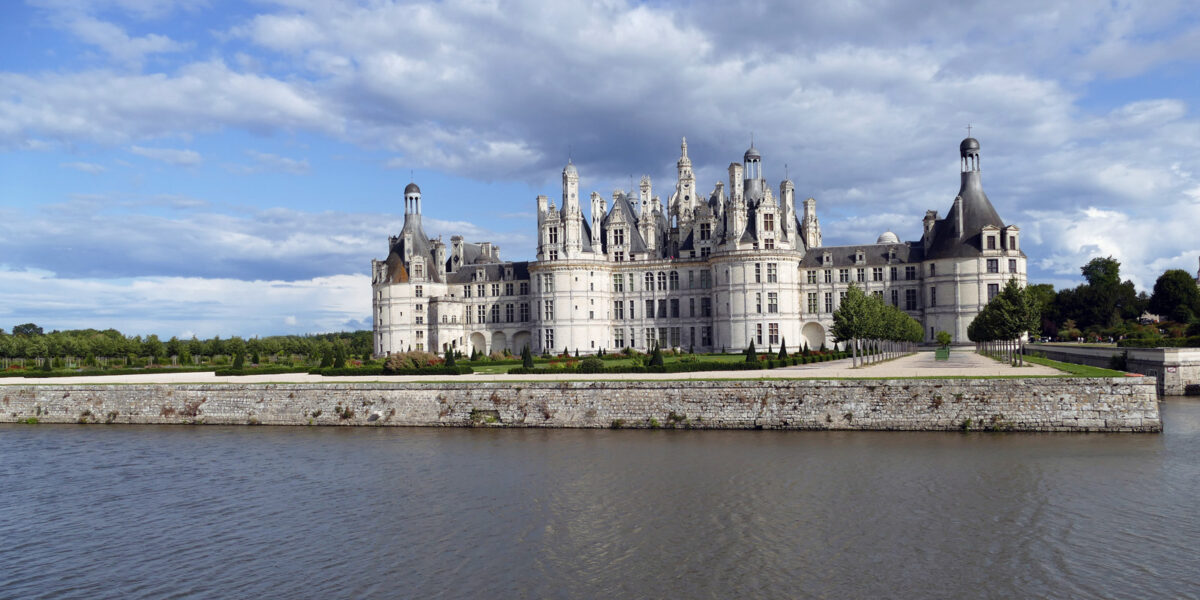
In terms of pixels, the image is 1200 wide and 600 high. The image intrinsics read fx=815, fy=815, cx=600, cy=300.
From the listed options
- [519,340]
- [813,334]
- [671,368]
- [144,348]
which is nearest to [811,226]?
[813,334]

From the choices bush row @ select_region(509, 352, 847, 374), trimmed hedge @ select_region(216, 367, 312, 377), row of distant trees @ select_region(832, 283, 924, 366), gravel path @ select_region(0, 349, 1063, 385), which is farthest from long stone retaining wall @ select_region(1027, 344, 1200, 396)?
trimmed hedge @ select_region(216, 367, 312, 377)

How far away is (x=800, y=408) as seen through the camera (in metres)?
32.8

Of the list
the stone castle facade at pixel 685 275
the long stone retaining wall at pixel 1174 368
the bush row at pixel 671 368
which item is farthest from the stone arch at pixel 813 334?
the long stone retaining wall at pixel 1174 368

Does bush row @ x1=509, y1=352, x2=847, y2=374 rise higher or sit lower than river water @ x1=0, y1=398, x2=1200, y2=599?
higher

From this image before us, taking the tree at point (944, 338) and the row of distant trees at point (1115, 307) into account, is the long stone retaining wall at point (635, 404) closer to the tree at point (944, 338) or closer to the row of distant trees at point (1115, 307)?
the tree at point (944, 338)

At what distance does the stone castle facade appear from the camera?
235 feet

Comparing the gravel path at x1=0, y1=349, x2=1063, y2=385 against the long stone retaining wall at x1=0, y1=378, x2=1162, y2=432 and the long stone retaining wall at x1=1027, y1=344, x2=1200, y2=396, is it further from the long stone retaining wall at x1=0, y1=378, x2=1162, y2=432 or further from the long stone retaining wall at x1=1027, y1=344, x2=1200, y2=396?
the long stone retaining wall at x1=1027, y1=344, x2=1200, y2=396

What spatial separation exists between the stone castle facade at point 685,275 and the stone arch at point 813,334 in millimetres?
139

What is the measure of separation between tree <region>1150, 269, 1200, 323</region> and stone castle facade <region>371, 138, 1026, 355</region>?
28211 mm

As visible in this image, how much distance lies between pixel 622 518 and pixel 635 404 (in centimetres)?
1412

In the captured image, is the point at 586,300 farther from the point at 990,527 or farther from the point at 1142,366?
the point at 990,527

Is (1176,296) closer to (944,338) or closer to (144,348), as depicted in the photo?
(944,338)

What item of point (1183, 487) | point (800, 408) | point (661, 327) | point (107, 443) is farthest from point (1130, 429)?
point (661, 327)

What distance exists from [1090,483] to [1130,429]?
9401 millimetres
